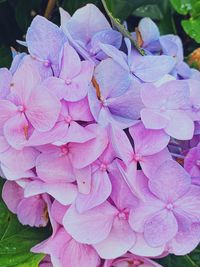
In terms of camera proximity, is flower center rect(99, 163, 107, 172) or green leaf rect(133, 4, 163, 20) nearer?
flower center rect(99, 163, 107, 172)

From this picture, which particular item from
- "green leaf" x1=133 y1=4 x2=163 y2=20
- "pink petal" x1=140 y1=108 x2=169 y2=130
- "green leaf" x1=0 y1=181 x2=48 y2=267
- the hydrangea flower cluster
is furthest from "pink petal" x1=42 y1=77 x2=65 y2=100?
"green leaf" x1=133 y1=4 x2=163 y2=20

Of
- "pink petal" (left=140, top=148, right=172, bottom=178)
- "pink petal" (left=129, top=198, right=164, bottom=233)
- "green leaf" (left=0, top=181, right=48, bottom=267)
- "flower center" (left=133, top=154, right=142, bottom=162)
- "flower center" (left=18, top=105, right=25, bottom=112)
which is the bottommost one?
"green leaf" (left=0, top=181, right=48, bottom=267)

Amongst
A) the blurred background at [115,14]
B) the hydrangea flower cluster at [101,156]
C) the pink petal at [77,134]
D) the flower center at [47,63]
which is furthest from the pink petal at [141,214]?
the blurred background at [115,14]

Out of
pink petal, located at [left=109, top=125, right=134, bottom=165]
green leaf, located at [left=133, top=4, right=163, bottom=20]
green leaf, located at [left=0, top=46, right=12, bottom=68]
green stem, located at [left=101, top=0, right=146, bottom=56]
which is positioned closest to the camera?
pink petal, located at [left=109, top=125, right=134, bottom=165]

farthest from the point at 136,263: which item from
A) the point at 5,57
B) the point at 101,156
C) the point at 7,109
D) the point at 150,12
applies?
the point at 150,12

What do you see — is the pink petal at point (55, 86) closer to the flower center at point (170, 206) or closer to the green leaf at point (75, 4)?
the flower center at point (170, 206)

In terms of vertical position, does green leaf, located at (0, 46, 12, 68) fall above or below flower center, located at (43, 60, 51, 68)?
below

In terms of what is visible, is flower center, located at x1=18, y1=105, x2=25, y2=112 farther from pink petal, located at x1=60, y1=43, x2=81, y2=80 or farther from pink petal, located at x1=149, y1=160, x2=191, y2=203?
pink petal, located at x1=149, y1=160, x2=191, y2=203
